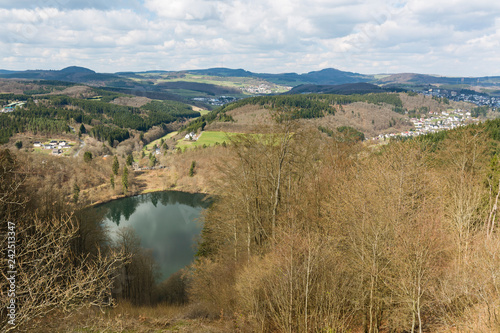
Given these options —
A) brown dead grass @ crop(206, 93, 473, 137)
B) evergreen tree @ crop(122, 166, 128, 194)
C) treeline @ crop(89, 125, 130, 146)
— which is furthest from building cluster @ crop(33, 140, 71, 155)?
brown dead grass @ crop(206, 93, 473, 137)

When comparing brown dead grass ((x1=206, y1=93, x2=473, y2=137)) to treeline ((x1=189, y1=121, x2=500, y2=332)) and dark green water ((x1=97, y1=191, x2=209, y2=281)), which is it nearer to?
dark green water ((x1=97, y1=191, x2=209, y2=281))

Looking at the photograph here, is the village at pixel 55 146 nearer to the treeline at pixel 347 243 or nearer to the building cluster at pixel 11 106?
the building cluster at pixel 11 106

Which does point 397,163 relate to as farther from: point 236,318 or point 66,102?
point 66,102

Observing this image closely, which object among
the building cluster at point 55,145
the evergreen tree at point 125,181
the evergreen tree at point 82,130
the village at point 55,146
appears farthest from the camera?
the evergreen tree at point 82,130

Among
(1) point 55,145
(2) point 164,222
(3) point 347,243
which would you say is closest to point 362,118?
(2) point 164,222

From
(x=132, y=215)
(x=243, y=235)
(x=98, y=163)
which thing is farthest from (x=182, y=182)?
(x=243, y=235)

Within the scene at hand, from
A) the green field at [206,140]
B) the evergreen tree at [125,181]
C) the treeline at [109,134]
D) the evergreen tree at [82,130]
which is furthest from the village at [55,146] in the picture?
the evergreen tree at [125,181]
